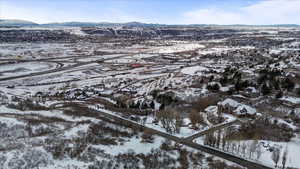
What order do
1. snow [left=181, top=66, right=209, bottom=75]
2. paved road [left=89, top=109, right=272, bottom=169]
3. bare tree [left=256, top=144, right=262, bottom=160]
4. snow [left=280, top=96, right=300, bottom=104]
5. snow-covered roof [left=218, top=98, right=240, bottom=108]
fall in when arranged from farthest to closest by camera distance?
snow [left=181, top=66, right=209, bottom=75] → snow [left=280, top=96, right=300, bottom=104] → snow-covered roof [left=218, top=98, right=240, bottom=108] → bare tree [left=256, top=144, right=262, bottom=160] → paved road [left=89, top=109, right=272, bottom=169]

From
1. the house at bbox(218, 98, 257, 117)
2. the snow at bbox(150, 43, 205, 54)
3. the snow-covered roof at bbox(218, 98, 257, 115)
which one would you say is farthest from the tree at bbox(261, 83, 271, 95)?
the snow at bbox(150, 43, 205, 54)

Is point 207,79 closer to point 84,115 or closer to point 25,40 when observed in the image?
point 84,115

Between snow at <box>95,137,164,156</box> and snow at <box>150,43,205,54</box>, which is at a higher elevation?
snow at <box>150,43,205,54</box>

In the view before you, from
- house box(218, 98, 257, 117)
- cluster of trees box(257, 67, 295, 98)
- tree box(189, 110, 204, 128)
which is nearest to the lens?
tree box(189, 110, 204, 128)

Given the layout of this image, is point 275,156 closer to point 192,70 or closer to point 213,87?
point 213,87

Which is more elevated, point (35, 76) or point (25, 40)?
point (25, 40)

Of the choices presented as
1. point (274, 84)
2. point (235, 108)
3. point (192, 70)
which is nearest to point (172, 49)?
point (192, 70)

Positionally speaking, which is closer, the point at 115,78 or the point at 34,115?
the point at 34,115

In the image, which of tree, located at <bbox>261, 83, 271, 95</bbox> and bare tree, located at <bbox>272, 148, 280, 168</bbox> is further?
tree, located at <bbox>261, 83, 271, 95</bbox>

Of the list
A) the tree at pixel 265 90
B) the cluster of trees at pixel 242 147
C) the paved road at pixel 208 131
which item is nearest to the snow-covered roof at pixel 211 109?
the paved road at pixel 208 131

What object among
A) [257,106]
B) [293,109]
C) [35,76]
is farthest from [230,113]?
[35,76]

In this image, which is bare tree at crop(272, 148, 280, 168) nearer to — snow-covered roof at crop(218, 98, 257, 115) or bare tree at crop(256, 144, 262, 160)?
bare tree at crop(256, 144, 262, 160)
